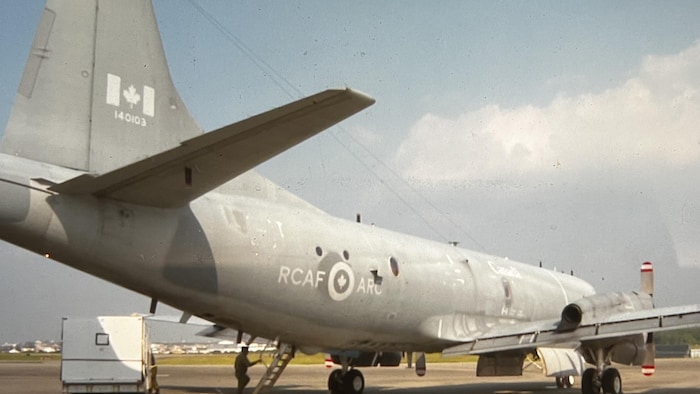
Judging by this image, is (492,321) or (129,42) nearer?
(129,42)

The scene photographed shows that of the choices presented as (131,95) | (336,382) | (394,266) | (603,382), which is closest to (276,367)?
(394,266)

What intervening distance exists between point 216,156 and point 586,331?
9.72 m

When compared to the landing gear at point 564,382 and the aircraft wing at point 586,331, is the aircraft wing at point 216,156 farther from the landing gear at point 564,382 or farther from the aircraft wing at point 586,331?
the landing gear at point 564,382

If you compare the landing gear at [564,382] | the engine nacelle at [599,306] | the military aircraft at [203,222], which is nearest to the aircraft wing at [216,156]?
the military aircraft at [203,222]

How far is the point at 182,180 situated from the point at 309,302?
13.4 feet

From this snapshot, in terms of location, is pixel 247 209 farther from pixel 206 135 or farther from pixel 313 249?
pixel 206 135

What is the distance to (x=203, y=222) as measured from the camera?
10.9 m

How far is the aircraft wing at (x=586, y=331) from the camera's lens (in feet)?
48.7

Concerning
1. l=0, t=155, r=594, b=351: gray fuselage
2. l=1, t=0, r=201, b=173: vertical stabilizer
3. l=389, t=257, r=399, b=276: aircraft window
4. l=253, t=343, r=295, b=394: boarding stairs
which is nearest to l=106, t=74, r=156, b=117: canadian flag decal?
l=1, t=0, r=201, b=173: vertical stabilizer

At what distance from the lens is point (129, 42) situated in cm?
1077

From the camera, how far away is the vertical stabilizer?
973 cm

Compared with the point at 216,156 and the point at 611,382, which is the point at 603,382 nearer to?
the point at 611,382

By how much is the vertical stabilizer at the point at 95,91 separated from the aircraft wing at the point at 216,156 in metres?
0.93

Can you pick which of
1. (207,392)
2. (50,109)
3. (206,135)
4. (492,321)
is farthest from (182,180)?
(207,392)
